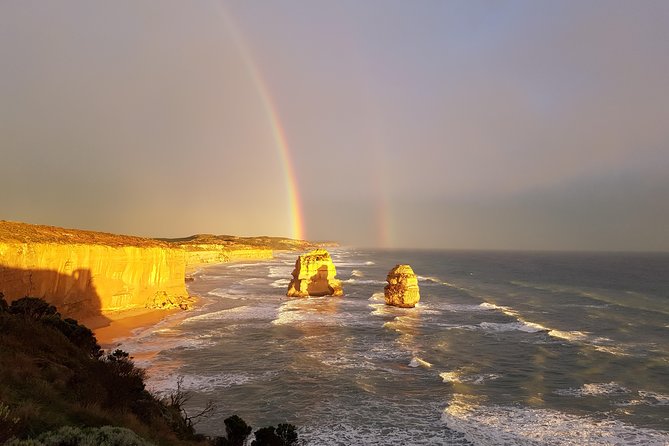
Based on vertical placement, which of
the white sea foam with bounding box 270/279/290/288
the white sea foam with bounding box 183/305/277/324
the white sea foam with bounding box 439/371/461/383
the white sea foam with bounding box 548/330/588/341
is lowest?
the white sea foam with bounding box 439/371/461/383

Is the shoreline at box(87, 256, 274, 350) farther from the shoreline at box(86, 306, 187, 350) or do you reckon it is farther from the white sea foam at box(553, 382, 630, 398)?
the white sea foam at box(553, 382, 630, 398)

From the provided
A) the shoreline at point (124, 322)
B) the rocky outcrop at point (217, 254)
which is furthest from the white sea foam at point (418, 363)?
the rocky outcrop at point (217, 254)

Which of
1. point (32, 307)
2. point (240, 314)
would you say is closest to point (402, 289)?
point (240, 314)

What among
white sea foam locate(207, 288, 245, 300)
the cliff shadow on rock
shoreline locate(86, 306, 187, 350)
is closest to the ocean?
shoreline locate(86, 306, 187, 350)

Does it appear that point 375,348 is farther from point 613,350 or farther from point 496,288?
point 496,288

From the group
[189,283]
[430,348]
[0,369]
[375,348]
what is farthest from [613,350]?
[189,283]

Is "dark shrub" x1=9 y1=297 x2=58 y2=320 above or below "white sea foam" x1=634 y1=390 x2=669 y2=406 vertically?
above

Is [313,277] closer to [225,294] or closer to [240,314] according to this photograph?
[225,294]
